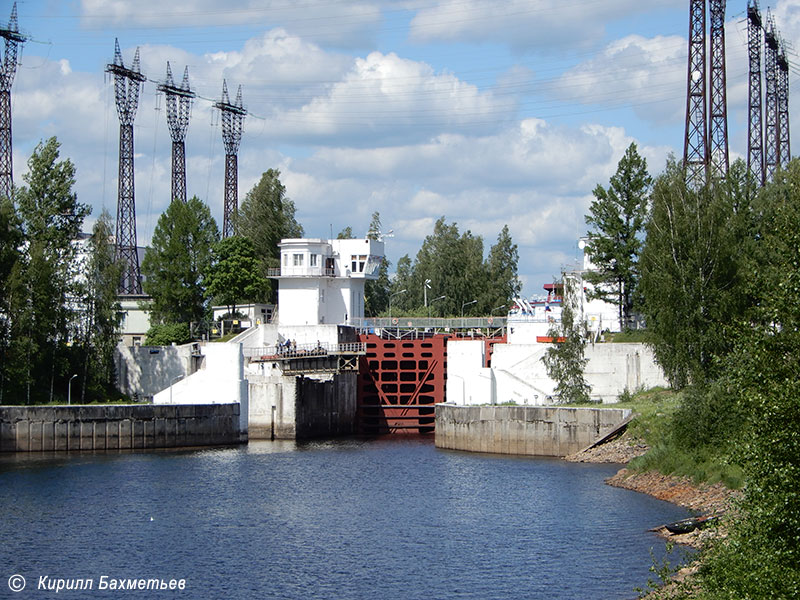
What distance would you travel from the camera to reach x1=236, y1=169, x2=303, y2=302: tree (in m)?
94.4

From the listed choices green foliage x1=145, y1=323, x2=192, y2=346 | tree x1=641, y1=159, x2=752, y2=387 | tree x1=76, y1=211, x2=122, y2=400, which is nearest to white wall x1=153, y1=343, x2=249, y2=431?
tree x1=76, y1=211, x2=122, y2=400

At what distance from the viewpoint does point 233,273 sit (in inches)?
3236

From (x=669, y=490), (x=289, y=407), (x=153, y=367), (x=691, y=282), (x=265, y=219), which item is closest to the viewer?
(x=669, y=490)

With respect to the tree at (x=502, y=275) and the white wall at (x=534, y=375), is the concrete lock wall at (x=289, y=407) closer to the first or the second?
the white wall at (x=534, y=375)

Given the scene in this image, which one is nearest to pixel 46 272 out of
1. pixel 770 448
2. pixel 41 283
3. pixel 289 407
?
pixel 41 283

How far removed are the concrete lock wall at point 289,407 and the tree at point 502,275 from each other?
39779 millimetres

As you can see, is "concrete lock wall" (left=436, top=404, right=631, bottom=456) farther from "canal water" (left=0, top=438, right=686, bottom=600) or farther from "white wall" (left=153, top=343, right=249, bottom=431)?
"white wall" (left=153, top=343, right=249, bottom=431)

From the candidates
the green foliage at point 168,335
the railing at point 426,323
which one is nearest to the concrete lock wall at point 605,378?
the railing at point 426,323

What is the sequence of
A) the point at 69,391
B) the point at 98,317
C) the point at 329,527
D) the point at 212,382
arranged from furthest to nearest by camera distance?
the point at 98,317
the point at 212,382
the point at 69,391
the point at 329,527

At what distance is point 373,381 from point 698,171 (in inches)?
1001

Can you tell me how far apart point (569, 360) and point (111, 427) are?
25.8 metres

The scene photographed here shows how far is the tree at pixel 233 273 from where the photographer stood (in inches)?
3236

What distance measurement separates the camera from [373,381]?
72.8 m

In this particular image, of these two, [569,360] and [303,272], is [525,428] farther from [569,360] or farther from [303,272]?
[303,272]
